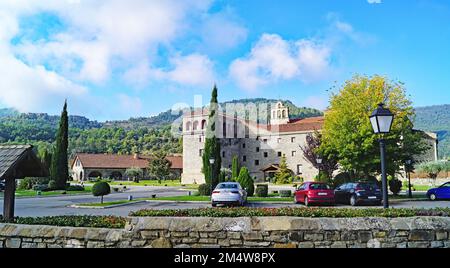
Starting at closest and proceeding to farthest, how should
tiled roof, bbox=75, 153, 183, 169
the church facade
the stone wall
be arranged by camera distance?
1. the stone wall
2. the church facade
3. tiled roof, bbox=75, 153, 183, 169

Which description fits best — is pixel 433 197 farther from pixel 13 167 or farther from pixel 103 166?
pixel 103 166

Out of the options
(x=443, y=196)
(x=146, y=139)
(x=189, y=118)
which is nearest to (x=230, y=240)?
(x=443, y=196)

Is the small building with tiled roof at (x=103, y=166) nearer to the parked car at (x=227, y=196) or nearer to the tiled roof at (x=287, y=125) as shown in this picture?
the tiled roof at (x=287, y=125)

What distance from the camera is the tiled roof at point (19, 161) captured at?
792cm

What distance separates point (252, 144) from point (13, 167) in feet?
178

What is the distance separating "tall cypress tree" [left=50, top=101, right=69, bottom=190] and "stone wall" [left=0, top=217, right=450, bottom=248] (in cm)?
3650

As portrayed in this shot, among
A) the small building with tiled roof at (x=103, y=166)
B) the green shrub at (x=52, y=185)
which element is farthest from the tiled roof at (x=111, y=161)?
the green shrub at (x=52, y=185)

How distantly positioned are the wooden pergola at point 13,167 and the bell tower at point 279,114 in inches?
2471

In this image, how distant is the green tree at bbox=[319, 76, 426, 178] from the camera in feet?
73.1

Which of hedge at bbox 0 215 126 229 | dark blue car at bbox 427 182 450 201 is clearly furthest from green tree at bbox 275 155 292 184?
hedge at bbox 0 215 126 229

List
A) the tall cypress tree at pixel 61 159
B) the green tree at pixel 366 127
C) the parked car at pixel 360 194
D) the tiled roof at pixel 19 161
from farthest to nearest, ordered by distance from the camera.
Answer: the tall cypress tree at pixel 61 159 < the green tree at pixel 366 127 < the parked car at pixel 360 194 < the tiled roof at pixel 19 161

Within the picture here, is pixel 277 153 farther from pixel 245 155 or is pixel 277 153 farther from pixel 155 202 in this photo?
pixel 155 202

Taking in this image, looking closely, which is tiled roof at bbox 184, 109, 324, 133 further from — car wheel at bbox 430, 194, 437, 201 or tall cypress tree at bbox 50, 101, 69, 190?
car wheel at bbox 430, 194, 437, 201

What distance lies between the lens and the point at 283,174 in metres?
53.4
